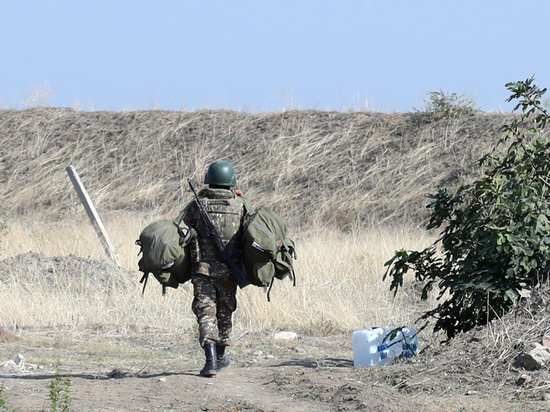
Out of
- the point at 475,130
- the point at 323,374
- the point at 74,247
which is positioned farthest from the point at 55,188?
the point at 323,374

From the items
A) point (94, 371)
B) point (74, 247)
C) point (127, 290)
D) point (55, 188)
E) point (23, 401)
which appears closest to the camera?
point (23, 401)

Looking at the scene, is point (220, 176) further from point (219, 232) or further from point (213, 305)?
point (213, 305)

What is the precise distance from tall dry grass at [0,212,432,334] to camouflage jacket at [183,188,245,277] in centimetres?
348

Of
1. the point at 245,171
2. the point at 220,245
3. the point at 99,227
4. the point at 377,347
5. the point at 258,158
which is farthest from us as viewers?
the point at 258,158

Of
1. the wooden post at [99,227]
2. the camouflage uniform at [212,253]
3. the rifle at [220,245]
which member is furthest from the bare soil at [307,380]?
the wooden post at [99,227]

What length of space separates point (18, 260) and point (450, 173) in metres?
12.9

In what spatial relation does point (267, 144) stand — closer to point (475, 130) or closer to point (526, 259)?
point (475, 130)

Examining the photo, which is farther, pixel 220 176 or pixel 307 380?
pixel 220 176

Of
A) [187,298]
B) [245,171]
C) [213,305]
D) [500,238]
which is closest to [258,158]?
[245,171]

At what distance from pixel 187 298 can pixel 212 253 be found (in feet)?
16.0

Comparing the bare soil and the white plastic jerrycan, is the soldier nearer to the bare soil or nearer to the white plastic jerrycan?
the bare soil

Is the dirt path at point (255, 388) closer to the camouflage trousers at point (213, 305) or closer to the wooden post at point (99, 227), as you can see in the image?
the camouflage trousers at point (213, 305)

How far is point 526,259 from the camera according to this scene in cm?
684

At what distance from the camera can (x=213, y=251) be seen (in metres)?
7.00
